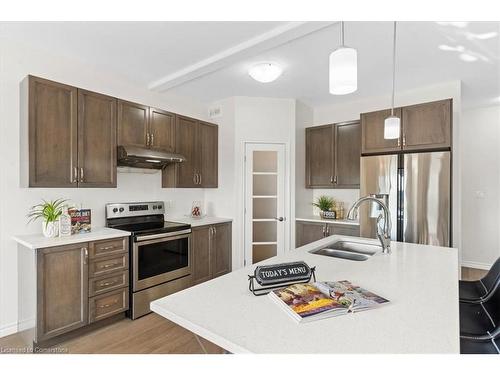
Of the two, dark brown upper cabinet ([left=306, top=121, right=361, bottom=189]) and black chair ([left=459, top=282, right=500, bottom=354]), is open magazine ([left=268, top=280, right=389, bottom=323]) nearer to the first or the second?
black chair ([left=459, top=282, right=500, bottom=354])

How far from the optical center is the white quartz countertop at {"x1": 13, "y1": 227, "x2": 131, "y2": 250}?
213 cm

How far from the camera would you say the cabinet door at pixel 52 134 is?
2283 millimetres

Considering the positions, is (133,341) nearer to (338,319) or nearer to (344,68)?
(338,319)

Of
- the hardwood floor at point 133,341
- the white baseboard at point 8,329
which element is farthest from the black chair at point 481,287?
the white baseboard at point 8,329

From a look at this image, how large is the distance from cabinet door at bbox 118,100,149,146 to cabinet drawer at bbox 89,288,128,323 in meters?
1.50

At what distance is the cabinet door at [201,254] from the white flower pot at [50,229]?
4.60 feet

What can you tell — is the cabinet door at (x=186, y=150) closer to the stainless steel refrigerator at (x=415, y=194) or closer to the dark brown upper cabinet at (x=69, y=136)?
the dark brown upper cabinet at (x=69, y=136)

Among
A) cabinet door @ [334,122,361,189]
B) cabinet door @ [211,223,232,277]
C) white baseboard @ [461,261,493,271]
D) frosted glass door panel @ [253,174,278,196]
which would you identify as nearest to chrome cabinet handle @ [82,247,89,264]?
cabinet door @ [211,223,232,277]

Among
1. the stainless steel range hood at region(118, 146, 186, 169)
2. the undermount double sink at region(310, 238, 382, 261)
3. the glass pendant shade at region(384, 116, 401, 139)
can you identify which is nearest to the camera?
the glass pendant shade at region(384, 116, 401, 139)

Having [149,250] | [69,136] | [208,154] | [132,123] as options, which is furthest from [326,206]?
[69,136]

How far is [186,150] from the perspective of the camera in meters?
3.65

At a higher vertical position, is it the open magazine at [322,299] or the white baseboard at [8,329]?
the open magazine at [322,299]

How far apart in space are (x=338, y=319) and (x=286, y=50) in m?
2.39
